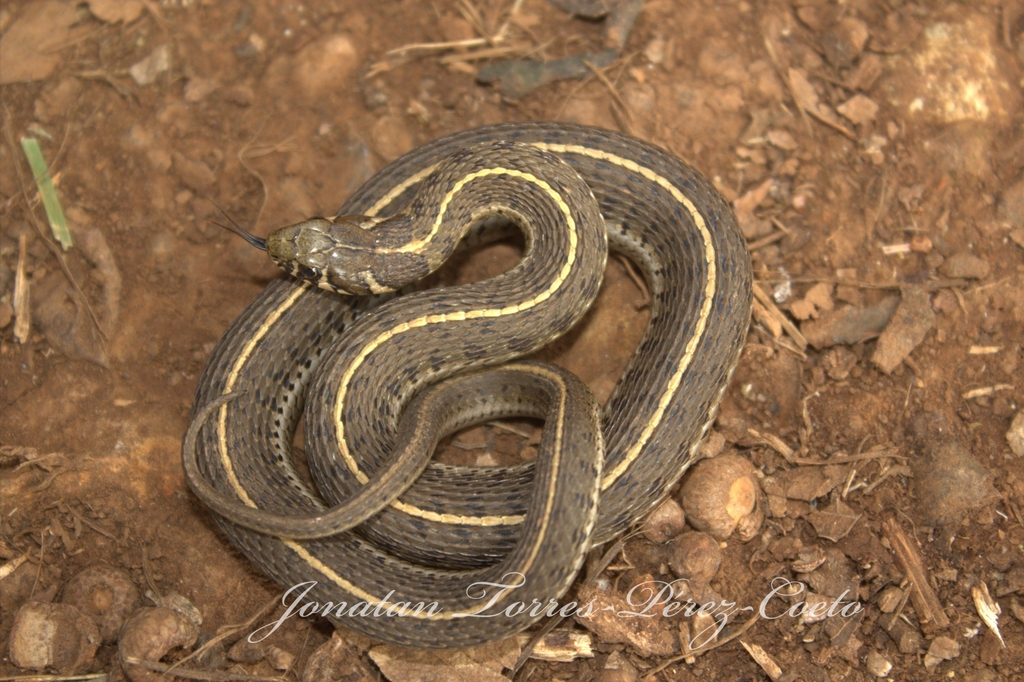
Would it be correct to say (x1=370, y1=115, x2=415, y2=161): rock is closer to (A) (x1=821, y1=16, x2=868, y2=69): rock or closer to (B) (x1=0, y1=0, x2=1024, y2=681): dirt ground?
(B) (x1=0, y1=0, x2=1024, y2=681): dirt ground

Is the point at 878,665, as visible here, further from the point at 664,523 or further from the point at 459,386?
the point at 459,386

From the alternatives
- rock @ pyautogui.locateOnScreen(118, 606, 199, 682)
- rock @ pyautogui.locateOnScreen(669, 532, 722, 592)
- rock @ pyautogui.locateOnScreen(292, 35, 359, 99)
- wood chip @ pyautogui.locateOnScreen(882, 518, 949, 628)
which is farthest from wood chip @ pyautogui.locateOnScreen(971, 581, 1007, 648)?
rock @ pyautogui.locateOnScreen(292, 35, 359, 99)

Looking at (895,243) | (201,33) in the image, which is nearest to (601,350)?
(895,243)

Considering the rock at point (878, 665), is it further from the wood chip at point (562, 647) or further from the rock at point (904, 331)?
the rock at point (904, 331)

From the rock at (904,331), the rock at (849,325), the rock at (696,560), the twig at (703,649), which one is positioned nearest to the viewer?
the twig at (703,649)

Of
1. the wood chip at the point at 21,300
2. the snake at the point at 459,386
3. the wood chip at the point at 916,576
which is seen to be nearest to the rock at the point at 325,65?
the snake at the point at 459,386

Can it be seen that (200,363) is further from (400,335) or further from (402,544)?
(402,544)
